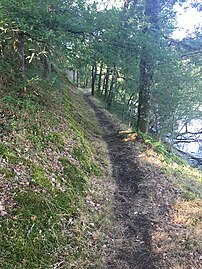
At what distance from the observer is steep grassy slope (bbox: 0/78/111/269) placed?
142 inches

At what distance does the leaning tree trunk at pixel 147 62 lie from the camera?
7.42 m

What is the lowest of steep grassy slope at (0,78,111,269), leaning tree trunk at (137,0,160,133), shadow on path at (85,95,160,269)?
shadow on path at (85,95,160,269)

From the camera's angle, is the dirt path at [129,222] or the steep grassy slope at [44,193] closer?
the steep grassy slope at [44,193]

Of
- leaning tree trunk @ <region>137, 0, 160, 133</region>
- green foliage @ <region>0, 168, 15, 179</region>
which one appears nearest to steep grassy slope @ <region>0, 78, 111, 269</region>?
green foliage @ <region>0, 168, 15, 179</region>

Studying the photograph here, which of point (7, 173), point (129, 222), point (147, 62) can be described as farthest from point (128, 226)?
point (147, 62)

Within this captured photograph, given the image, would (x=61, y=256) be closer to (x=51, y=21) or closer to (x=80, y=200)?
(x=80, y=200)

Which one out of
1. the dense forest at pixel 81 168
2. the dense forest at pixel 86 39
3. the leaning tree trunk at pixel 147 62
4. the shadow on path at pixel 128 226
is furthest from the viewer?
the leaning tree trunk at pixel 147 62

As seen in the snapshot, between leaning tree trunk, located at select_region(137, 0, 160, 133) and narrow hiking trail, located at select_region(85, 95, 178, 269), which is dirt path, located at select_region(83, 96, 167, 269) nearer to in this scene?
narrow hiking trail, located at select_region(85, 95, 178, 269)

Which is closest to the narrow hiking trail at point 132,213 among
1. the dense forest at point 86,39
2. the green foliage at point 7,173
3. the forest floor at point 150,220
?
the forest floor at point 150,220

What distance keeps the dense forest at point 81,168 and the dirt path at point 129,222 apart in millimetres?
21

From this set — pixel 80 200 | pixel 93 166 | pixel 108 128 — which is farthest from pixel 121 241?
pixel 108 128

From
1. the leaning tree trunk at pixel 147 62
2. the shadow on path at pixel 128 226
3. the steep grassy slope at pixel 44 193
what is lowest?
the shadow on path at pixel 128 226

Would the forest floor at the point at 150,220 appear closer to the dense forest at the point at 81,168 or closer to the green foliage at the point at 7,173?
the dense forest at the point at 81,168

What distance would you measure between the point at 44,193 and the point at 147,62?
19.3 ft
